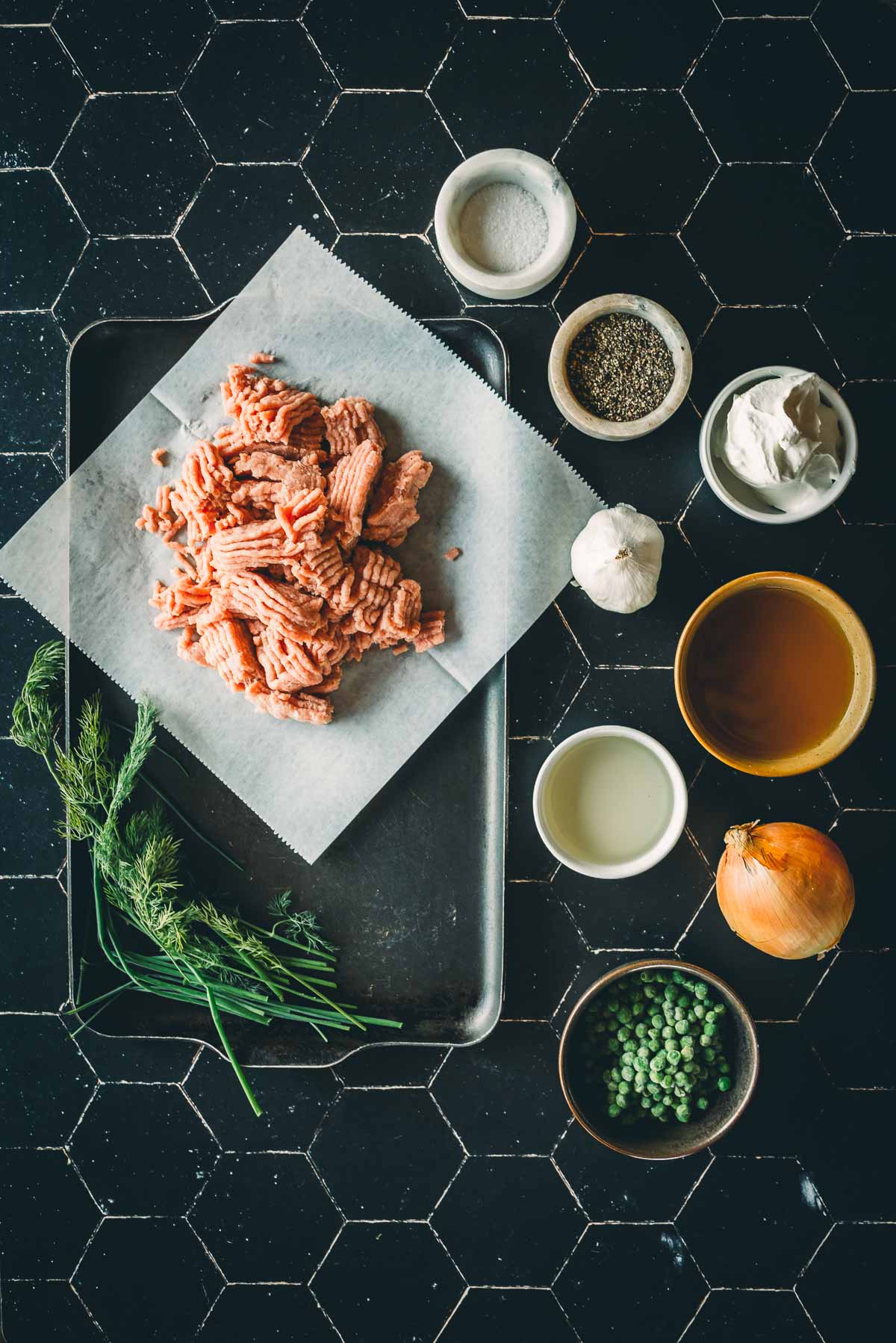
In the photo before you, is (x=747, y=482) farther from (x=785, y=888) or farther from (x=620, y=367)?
(x=785, y=888)

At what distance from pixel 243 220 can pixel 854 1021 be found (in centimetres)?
161

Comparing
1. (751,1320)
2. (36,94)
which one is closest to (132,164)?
(36,94)

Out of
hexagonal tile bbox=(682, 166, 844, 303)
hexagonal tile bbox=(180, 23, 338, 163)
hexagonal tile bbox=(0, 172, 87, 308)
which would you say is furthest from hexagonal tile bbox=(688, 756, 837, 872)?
hexagonal tile bbox=(0, 172, 87, 308)

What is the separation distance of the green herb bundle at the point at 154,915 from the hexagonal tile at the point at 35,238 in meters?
0.57

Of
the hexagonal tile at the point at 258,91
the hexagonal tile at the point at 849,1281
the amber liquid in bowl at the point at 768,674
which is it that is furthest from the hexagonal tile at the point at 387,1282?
the hexagonal tile at the point at 258,91

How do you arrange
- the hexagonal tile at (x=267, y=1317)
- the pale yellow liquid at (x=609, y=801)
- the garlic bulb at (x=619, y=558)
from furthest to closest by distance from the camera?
the hexagonal tile at (x=267, y=1317)
the pale yellow liquid at (x=609, y=801)
the garlic bulb at (x=619, y=558)

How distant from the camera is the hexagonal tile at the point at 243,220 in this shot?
136 cm

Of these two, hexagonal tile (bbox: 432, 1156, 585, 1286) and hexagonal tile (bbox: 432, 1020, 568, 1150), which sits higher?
hexagonal tile (bbox: 432, 1020, 568, 1150)

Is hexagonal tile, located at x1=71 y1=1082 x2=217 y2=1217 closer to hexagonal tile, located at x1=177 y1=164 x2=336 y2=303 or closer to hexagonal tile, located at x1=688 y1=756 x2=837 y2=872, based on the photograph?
hexagonal tile, located at x1=688 y1=756 x2=837 y2=872

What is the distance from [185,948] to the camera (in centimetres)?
129

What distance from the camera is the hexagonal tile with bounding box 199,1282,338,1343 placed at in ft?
4.67

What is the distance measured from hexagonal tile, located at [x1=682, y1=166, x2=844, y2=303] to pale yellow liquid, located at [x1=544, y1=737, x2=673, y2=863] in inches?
30.0

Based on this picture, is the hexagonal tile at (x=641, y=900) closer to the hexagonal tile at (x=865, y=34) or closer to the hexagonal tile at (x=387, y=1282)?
the hexagonal tile at (x=387, y=1282)

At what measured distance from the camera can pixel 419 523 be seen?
4.34 ft
